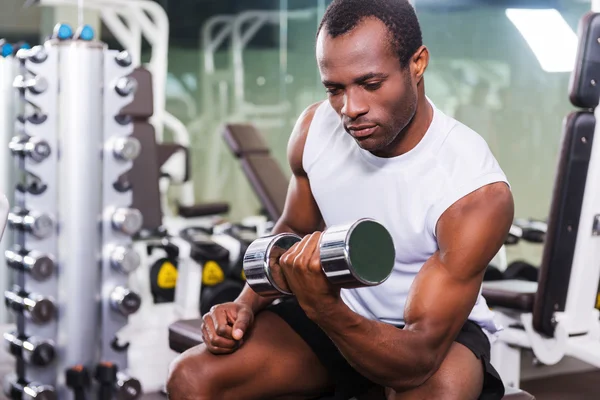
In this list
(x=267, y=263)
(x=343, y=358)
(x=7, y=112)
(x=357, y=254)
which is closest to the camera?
(x=357, y=254)

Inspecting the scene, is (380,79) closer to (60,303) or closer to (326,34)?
(326,34)

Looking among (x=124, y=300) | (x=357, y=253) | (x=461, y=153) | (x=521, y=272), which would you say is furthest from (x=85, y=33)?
(x=521, y=272)

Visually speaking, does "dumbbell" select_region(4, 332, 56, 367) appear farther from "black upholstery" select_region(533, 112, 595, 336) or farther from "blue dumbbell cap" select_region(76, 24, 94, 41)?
"black upholstery" select_region(533, 112, 595, 336)

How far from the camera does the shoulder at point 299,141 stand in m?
1.64

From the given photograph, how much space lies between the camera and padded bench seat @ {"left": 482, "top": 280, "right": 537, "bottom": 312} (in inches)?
98.7

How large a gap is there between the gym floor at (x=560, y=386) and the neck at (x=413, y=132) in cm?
146

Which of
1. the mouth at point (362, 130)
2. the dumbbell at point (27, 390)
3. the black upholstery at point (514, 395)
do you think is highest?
the mouth at point (362, 130)

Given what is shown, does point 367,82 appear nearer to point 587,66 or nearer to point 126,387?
point 587,66

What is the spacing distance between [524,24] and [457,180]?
374cm

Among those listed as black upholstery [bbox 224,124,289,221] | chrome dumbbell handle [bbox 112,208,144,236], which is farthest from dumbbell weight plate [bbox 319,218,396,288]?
black upholstery [bbox 224,124,289,221]

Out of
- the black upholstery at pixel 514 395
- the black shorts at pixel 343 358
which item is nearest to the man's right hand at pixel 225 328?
the black shorts at pixel 343 358

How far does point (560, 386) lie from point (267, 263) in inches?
78.6

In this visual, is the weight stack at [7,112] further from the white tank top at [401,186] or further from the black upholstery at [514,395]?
the black upholstery at [514,395]

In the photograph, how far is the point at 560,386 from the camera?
9.32 ft
